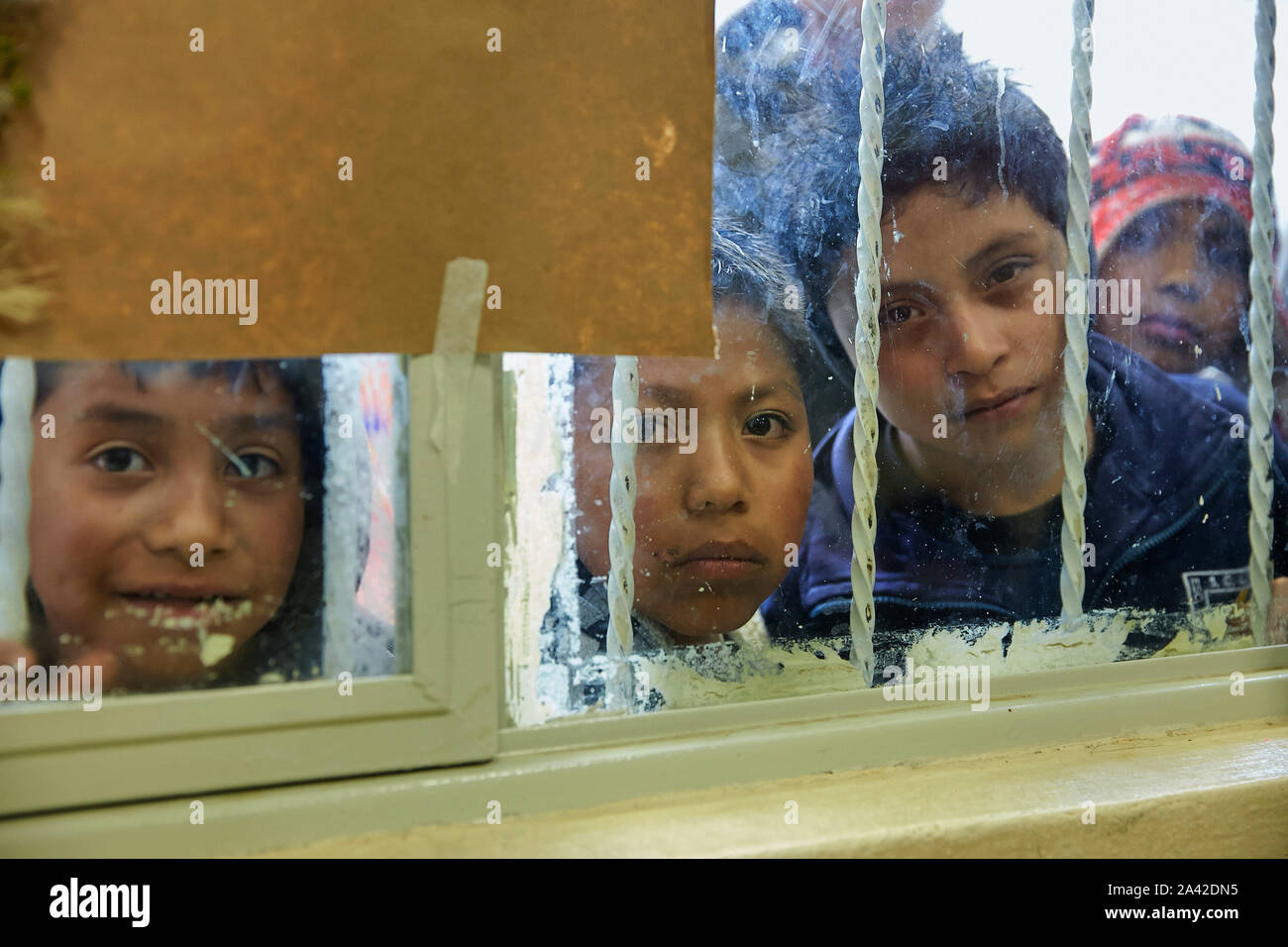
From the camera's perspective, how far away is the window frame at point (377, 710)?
0.69 meters

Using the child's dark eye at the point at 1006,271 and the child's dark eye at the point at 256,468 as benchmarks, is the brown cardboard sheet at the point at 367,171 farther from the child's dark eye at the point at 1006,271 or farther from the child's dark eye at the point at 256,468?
the child's dark eye at the point at 1006,271

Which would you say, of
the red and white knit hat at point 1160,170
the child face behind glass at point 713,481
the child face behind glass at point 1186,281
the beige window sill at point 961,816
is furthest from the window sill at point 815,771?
the red and white knit hat at point 1160,170

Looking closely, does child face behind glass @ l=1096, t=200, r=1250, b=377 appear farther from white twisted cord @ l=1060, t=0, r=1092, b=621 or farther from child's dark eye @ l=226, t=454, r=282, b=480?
child's dark eye @ l=226, t=454, r=282, b=480

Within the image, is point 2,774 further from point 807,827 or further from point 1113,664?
point 1113,664

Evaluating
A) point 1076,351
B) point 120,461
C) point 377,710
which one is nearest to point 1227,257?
point 1076,351

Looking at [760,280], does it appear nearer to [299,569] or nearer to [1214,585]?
[299,569]

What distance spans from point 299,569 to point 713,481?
36 cm

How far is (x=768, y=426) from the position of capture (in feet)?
2.98

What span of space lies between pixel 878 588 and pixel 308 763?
0.55 meters

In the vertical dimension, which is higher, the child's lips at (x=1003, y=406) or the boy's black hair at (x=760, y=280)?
the boy's black hair at (x=760, y=280)

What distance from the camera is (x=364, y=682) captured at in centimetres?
76

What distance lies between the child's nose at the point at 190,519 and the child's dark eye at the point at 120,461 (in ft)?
0.08

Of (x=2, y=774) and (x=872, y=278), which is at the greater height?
(x=872, y=278)
